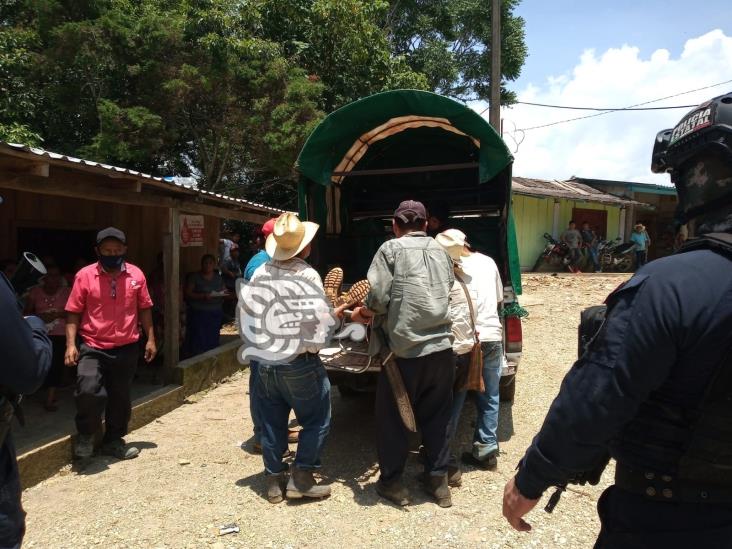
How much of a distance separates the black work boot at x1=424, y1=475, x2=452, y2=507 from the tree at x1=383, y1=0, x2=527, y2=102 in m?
14.6

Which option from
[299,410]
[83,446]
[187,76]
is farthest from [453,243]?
[187,76]

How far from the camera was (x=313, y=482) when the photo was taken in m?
3.72

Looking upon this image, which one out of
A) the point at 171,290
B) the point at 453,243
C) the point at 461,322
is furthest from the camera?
the point at 171,290

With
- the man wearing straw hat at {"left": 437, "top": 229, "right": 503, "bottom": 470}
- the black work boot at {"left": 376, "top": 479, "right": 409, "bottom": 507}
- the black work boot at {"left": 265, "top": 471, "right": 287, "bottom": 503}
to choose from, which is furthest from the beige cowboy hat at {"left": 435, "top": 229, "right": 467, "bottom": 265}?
the black work boot at {"left": 265, "top": 471, "right": 287, "bottom": 503}

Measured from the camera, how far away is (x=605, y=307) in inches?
60.7

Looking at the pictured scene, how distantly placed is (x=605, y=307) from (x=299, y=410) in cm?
247

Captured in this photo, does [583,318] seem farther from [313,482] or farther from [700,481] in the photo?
[313,482]

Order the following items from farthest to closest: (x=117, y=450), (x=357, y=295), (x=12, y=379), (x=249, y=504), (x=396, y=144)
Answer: (x=396, y=144) → (x=117, y=450) → (x=357, y=295) → (x=249, y=504) → (x=12, y=379)

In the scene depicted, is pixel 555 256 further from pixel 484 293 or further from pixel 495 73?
pixel 484 293

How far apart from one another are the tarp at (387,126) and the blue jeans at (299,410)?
8.34ft

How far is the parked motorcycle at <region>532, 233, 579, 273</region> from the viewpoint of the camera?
1605cm

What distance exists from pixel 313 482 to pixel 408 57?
15.1m

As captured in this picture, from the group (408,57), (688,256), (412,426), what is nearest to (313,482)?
(412,426)

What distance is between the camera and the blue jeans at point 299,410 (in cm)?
354
